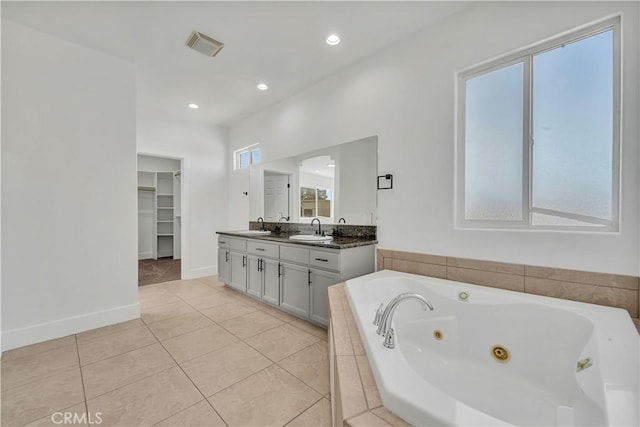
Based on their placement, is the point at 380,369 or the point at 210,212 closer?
the point at 380,369

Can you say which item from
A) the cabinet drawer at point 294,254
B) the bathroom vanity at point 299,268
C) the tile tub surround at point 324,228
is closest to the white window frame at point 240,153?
the tile tub surround at point 324,228

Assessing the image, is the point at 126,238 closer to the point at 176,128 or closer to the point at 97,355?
the point at 97,355

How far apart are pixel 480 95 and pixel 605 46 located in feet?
2.24

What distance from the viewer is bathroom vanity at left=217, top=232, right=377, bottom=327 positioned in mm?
2332

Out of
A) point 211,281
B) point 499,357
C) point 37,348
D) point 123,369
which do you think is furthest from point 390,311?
point 211,281

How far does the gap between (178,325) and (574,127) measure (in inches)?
139

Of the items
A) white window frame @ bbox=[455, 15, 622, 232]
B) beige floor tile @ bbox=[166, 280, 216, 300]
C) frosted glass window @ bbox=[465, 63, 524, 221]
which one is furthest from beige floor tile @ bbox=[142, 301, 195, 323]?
frosted glass window @ bbox=[465, 63, 524, 221]

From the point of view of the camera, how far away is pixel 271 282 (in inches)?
114

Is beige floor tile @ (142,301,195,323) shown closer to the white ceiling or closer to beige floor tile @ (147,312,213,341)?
beige floor tile @ (147,312,213,341)

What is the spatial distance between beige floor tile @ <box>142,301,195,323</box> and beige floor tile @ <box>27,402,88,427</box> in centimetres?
121

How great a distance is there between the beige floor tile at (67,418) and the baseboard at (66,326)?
47.4 inches

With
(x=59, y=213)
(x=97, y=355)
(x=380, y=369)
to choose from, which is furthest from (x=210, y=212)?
(x=380, y=369)

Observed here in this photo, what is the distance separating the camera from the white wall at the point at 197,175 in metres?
3.98

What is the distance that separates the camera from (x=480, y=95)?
2092 millimetres
